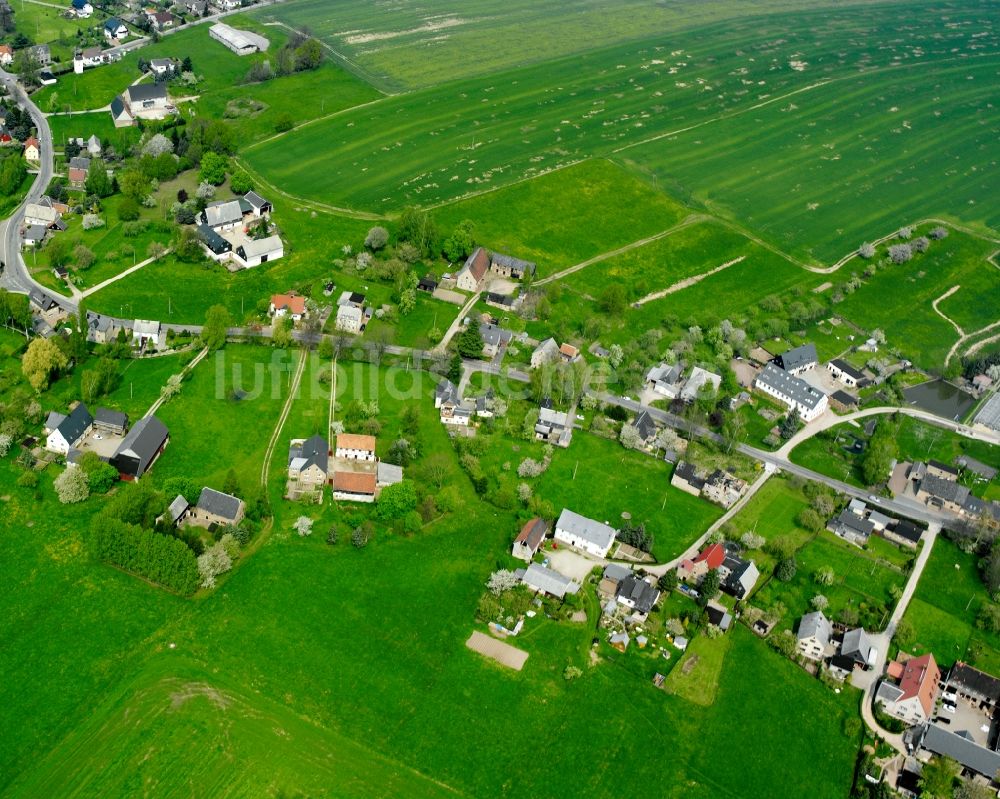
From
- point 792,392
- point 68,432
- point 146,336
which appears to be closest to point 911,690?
point 792,392

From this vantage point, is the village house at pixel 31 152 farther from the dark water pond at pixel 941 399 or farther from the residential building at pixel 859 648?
the residential building at pixel 859 648

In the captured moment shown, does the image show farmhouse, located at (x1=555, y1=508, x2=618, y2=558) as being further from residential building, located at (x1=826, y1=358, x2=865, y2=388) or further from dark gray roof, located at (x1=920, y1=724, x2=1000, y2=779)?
residential building, located at (x1=826, y1=358, x2=865, y2=388)

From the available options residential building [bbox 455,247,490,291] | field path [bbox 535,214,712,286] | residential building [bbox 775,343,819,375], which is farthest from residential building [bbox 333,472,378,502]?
residential building [bbox 775,343,819,375]

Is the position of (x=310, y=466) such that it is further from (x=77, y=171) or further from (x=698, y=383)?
(x=77, y=171)

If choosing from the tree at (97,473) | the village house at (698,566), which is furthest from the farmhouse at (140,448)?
the village house at (698,566)

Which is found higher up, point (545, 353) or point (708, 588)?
point (545, 353)

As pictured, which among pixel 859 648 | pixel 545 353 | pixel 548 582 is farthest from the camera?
pixel 545 353

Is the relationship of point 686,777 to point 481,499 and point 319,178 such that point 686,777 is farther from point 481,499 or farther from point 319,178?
point 319,178

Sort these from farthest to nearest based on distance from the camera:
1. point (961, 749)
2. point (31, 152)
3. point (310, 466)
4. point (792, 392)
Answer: point (31, 152), point (792, 392), point (310, 466), point (961, 749)
